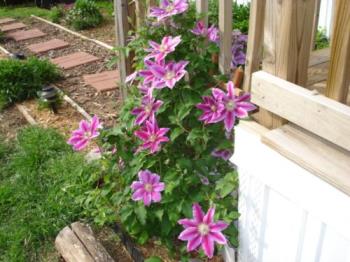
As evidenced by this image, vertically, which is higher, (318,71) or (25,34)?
(318,71)

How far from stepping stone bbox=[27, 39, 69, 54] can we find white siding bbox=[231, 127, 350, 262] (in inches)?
182

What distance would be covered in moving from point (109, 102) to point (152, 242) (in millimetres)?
2080

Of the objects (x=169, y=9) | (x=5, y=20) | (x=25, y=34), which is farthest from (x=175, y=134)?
(x=5, y=20)

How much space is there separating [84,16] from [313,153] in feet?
20.3

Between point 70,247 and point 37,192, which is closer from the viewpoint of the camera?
point 70,247

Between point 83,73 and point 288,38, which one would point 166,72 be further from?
point 83,73

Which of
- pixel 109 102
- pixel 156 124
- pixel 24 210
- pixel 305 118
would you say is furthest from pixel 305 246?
pixel 109 102

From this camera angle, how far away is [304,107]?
53.3 inches

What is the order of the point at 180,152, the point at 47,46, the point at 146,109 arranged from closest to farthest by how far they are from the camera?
the point at 146,109, the point at 180,152, the point at 47,46

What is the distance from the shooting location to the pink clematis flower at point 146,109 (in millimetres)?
1886

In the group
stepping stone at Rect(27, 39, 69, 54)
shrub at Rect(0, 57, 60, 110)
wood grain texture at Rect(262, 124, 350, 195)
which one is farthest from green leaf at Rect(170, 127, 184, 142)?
stepping stone at Rect(27, 39, 69, 54)

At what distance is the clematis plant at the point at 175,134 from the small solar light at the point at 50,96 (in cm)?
197

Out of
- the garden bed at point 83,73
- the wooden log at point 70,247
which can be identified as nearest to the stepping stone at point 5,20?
the garden bed at point 83,73

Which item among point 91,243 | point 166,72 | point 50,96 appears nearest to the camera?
point 166,72
